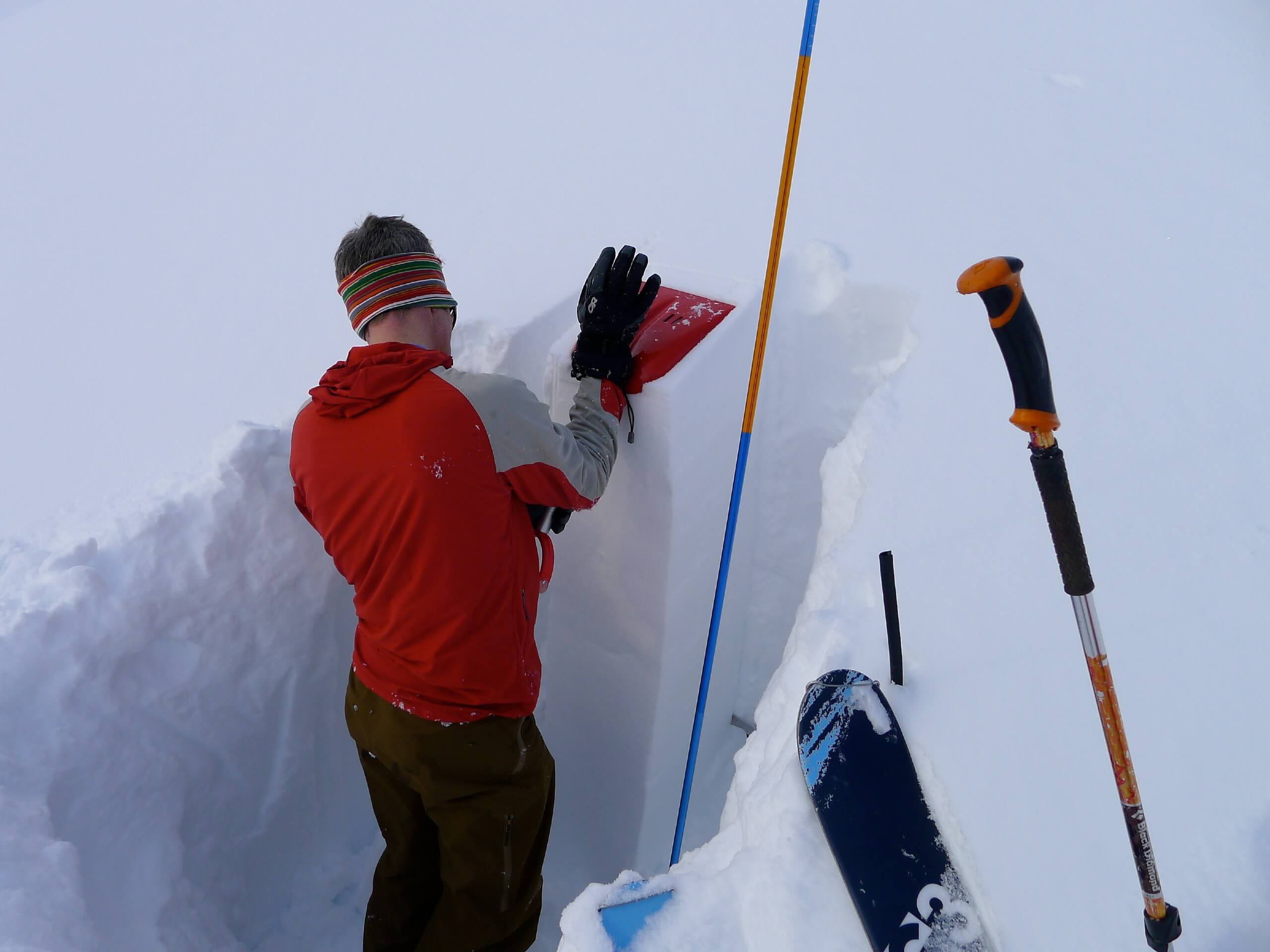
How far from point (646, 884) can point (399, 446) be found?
2.84 feet

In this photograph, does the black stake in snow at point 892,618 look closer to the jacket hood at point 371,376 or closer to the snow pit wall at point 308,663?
the snow pit wall at point 308,663

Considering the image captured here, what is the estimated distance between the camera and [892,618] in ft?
4.84

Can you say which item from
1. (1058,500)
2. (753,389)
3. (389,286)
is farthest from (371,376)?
(1058,500)

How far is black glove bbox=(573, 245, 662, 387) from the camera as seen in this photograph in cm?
183

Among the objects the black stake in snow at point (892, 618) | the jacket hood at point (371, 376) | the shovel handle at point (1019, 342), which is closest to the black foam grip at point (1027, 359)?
the shovel handle at point (1019, 342)

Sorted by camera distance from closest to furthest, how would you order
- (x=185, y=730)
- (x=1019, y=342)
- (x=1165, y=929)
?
(x=1019, y=342) < (x=1165, y=929) < (x=185, y=730)

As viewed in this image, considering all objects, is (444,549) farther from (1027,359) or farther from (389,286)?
(1027,359)

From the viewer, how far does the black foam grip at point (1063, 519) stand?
938 mm

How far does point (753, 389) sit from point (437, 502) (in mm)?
881

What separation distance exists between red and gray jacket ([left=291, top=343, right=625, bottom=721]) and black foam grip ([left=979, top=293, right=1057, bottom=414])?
91 centimetres

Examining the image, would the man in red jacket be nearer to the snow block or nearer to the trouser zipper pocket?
the trouser zipper pocket

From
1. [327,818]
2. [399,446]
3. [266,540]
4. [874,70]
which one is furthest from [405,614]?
[874,70]

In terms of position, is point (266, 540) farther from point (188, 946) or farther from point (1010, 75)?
point (1010, 75)

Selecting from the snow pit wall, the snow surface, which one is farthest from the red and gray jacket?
the snow surface
